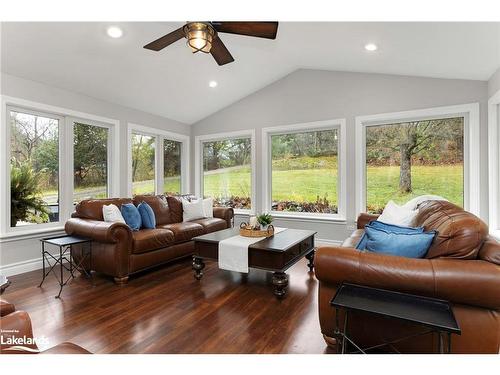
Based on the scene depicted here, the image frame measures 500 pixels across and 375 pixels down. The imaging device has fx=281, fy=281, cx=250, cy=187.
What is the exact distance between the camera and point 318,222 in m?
4.87

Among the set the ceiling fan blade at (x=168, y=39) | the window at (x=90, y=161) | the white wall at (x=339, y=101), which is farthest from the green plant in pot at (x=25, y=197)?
the white wall at (x=339, y=101)

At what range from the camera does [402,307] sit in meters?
1.49

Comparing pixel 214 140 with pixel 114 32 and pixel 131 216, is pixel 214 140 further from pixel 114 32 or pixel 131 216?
pixel 114 32

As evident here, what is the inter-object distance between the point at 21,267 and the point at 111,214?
1273 mm

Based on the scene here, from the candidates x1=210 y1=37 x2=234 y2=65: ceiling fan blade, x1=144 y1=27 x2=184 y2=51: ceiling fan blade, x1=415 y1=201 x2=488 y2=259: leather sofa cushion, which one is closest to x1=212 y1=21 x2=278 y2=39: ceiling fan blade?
x1=210 y1=37 x2=234 y2=65: ceiling fan blade

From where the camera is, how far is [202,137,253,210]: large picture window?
575 cm

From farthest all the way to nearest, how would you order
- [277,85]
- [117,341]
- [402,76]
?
1. [277,85]
2. [402,76]
3. [117,341]

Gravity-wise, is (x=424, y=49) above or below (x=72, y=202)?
above

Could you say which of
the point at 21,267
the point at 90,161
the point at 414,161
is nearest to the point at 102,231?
the point at 21,267
